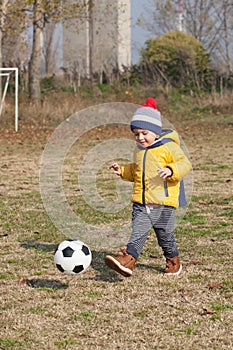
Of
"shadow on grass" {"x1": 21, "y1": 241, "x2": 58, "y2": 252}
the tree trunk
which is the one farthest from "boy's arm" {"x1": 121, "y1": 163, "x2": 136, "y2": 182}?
the tree trunk

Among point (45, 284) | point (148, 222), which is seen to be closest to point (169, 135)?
point (148, 222)

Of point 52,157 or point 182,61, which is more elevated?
point 182,61

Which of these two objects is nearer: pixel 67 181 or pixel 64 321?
pixel 64 321

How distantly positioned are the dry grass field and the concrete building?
27138mm

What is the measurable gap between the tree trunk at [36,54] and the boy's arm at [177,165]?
61.5 feet

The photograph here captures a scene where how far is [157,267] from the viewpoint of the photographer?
6.14 meters

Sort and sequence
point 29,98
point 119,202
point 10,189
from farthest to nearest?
point 29,98 < point 10,189 < point 119,202

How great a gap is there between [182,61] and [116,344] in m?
29.1

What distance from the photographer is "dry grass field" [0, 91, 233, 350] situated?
4336mm

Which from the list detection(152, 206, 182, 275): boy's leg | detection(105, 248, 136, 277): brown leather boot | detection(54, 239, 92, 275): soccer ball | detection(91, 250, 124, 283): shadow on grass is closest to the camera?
detection(105, 248, 136, 277): brown leather boot

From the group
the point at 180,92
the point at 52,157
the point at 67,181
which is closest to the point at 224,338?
the point at 67,181

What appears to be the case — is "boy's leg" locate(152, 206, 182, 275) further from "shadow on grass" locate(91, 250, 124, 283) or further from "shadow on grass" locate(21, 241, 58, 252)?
"shadow on grass" locate(21, 241, 58, 252)

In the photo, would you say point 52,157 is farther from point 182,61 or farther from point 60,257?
point 182,61

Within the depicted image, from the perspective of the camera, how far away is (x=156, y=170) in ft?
18.9
